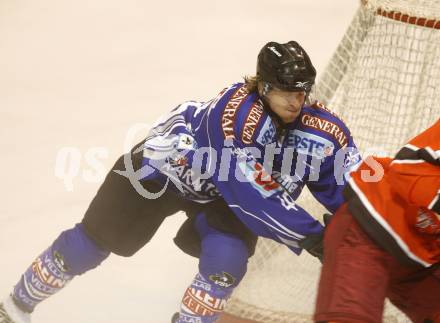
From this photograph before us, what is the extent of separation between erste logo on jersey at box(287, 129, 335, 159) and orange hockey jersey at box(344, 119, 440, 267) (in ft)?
1.22

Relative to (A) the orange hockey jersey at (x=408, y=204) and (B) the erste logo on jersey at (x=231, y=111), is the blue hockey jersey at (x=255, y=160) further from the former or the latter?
(A) the orange hockey jersey at (x=408, y=204)

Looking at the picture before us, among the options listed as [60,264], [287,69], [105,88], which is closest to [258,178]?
[287,69]

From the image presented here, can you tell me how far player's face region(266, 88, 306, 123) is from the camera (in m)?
2.18

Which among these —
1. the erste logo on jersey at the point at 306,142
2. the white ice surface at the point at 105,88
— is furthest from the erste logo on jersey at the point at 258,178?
the white ice surface at the point at 105,88

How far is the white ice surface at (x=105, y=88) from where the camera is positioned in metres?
3.09

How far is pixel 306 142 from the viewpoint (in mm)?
2266

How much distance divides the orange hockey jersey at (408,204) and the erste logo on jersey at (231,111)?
457 millimetres

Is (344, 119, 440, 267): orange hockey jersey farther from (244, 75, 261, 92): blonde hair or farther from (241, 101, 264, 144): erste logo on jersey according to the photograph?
(244, 75, 261, 92): blonde hair

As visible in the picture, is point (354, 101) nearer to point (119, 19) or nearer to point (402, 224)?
point (402, 224)

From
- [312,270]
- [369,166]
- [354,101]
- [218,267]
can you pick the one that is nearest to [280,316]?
[312,270]

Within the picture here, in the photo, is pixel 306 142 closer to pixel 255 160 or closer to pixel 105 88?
pixel 255 160

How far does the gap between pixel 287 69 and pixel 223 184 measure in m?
A: 0.36

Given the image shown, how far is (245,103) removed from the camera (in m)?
2.24

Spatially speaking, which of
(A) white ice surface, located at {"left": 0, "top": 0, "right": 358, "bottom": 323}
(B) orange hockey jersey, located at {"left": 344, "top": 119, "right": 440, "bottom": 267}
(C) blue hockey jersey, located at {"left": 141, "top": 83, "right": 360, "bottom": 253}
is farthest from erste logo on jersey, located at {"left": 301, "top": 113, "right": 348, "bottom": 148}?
(A) white ice surface, located at {"left": 0, "top": 0, "right": 358, "bottom": 323}
